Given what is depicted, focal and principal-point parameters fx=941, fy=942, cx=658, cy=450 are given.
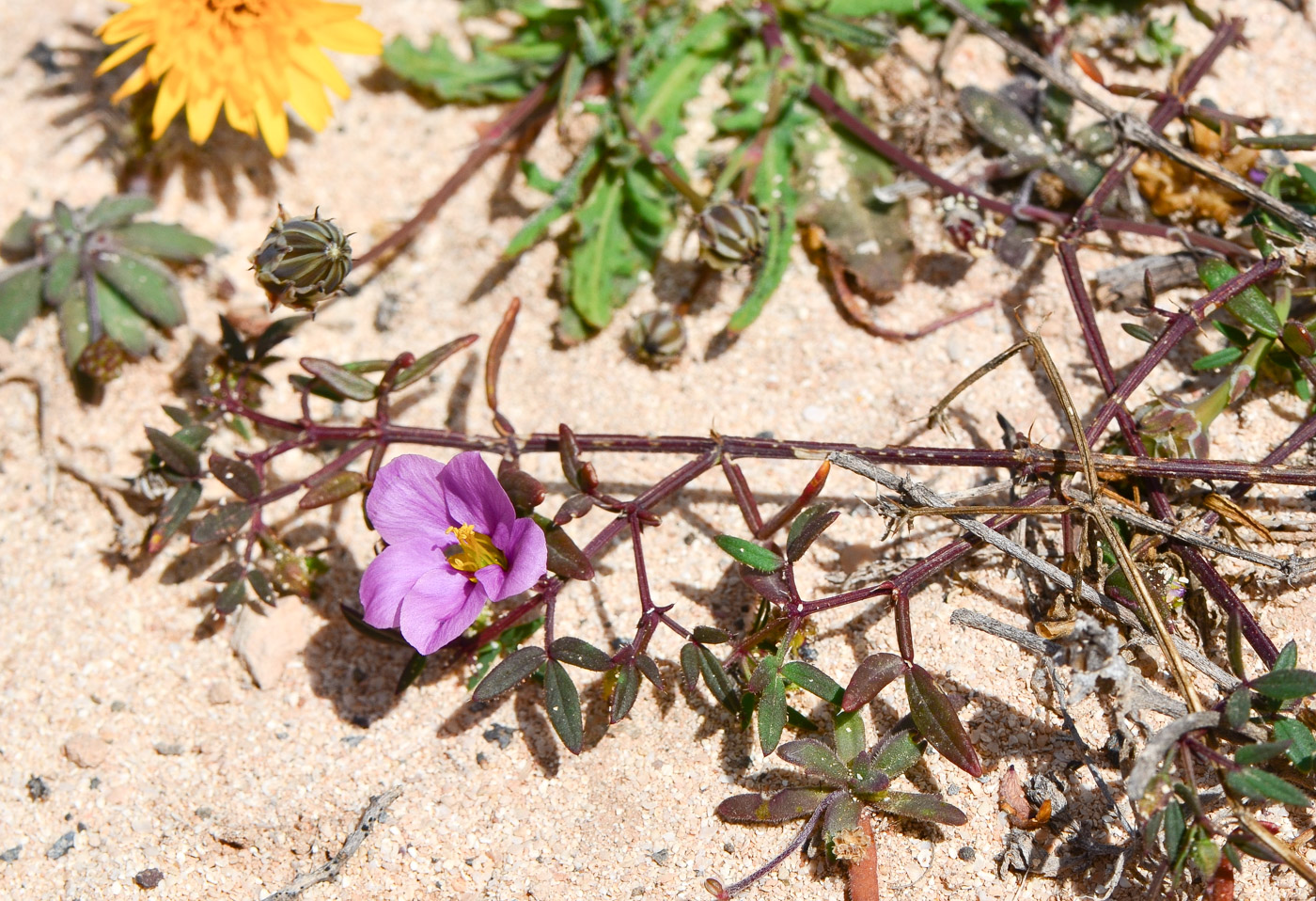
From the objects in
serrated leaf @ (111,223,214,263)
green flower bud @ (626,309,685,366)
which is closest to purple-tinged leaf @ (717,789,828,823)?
green flower bud @ (626,309,685,366)

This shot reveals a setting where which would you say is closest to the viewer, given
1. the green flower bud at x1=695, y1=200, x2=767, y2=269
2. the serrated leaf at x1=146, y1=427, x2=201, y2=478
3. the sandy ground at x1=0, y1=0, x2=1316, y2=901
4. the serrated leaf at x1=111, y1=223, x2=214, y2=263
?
the sandy ground at x1=0, y1=0, x2=1316, y2=901

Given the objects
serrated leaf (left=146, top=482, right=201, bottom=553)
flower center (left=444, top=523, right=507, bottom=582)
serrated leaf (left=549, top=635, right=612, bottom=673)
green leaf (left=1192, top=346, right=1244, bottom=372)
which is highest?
green leaf (left=1192, top=346, right=1244, bottom=372)

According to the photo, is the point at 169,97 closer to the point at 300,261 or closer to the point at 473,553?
the point at 300,261

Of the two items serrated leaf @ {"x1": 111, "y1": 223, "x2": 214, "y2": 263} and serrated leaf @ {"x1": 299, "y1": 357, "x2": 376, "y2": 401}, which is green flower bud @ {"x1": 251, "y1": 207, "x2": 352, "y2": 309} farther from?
serrated leaf @ {"x1": 111, "y1": 223, "x2": 214, "y2": 263}

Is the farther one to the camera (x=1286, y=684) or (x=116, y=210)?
(x=116, y=210)

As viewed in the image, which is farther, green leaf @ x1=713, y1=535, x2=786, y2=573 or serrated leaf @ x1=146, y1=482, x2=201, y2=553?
serrated leaf @ x1=146, y1=482, x2=201, y2=553

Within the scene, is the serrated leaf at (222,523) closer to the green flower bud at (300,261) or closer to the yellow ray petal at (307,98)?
the green flower bud at (300,261)

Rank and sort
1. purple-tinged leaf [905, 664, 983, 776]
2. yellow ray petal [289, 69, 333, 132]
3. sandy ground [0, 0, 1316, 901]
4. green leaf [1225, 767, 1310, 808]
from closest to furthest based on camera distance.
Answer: green leaf [1225, 767, 1310, 808] < purple-tinged leaf [905, 664, 983, 776] < sandy ground [0, 0, 1316, 901] < yellow ray petal [289, 69, 333, 132]

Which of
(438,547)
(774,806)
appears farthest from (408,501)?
(774,806)

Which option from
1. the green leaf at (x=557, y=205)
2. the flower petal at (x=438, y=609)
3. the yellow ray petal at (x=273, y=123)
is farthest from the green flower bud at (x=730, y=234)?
the yellow ray petal at (x=273, y=123)
